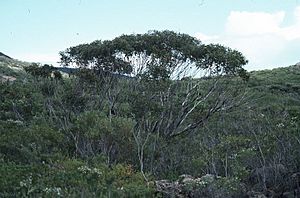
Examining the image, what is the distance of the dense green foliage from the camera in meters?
9.55

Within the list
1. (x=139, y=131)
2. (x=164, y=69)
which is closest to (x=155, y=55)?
(x=164, y=69)

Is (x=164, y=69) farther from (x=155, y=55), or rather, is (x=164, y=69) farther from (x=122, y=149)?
(x=122, y=149)

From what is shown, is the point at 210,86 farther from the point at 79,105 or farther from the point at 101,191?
the point at 101,191

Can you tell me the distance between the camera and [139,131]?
46.7 feet

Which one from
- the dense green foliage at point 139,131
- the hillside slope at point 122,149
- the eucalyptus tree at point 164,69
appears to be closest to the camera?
the hillside slope at point 122,149

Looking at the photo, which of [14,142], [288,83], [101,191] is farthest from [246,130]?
[288,83]

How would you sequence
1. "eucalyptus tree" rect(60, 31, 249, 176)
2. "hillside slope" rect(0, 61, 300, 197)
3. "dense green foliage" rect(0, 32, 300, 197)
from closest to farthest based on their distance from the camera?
"hillside slope" rect(0, 61, 300, 197), "dense green foliage" rect(0, 32, 300, 197), "eucalyptus tree" rect(60, 31, 249, 176)

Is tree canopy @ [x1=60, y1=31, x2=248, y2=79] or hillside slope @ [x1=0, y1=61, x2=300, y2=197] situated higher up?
tree canopy @ [x1=60, y1=31, x2=248, y2=79]

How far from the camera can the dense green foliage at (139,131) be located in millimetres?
9555

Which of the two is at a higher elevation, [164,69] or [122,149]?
[164,69]

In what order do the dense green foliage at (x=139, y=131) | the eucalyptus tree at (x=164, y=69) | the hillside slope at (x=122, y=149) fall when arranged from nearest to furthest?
the hillside slope at (x=122, y=149), the dense green foliage at (x=139, y=131), the eucalyptus tree at (x=164, y=69)

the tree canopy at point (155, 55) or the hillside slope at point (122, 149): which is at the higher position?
the tree canopy at point (155, 55)

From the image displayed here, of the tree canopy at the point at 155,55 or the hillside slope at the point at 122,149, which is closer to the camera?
the hillside slope at the point at 122,149

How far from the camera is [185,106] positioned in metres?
19.3
